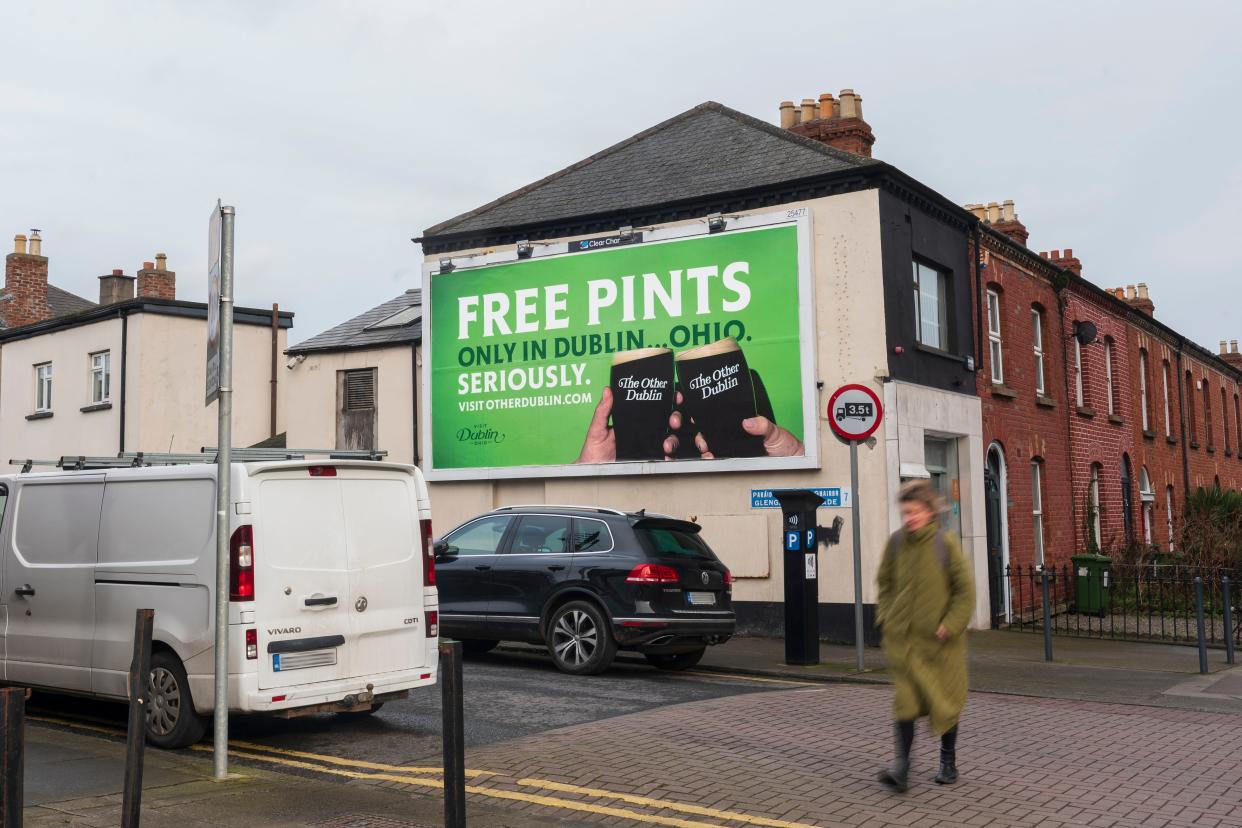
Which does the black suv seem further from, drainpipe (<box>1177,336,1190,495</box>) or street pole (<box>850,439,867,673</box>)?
drainpipe (<box>1177,336,1190,495</box>)

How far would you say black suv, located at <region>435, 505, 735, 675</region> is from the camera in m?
11.9

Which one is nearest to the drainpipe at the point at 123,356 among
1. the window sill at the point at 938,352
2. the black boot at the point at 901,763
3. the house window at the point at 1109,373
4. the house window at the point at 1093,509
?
the window sill at the point at 938,352

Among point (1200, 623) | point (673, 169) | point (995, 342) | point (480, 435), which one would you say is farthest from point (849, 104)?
point (1200, 623)

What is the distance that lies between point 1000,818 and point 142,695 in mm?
4537

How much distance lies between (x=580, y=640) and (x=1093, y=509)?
15.4 m

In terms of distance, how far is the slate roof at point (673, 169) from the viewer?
18094 millimetres

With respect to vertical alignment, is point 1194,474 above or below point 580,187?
below

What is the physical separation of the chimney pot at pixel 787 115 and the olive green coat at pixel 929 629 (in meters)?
15.0

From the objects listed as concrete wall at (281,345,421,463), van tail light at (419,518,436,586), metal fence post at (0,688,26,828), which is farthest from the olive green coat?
concrete wall at (281,345,421,463)

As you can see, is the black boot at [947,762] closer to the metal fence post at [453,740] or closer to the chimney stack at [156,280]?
the metal fence post at [453,740]

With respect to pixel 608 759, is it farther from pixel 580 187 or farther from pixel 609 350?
pixel 580 187

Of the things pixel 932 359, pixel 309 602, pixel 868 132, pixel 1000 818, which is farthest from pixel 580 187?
pixel 1000 818

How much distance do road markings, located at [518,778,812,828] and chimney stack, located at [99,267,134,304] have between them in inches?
1146

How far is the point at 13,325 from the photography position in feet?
108
